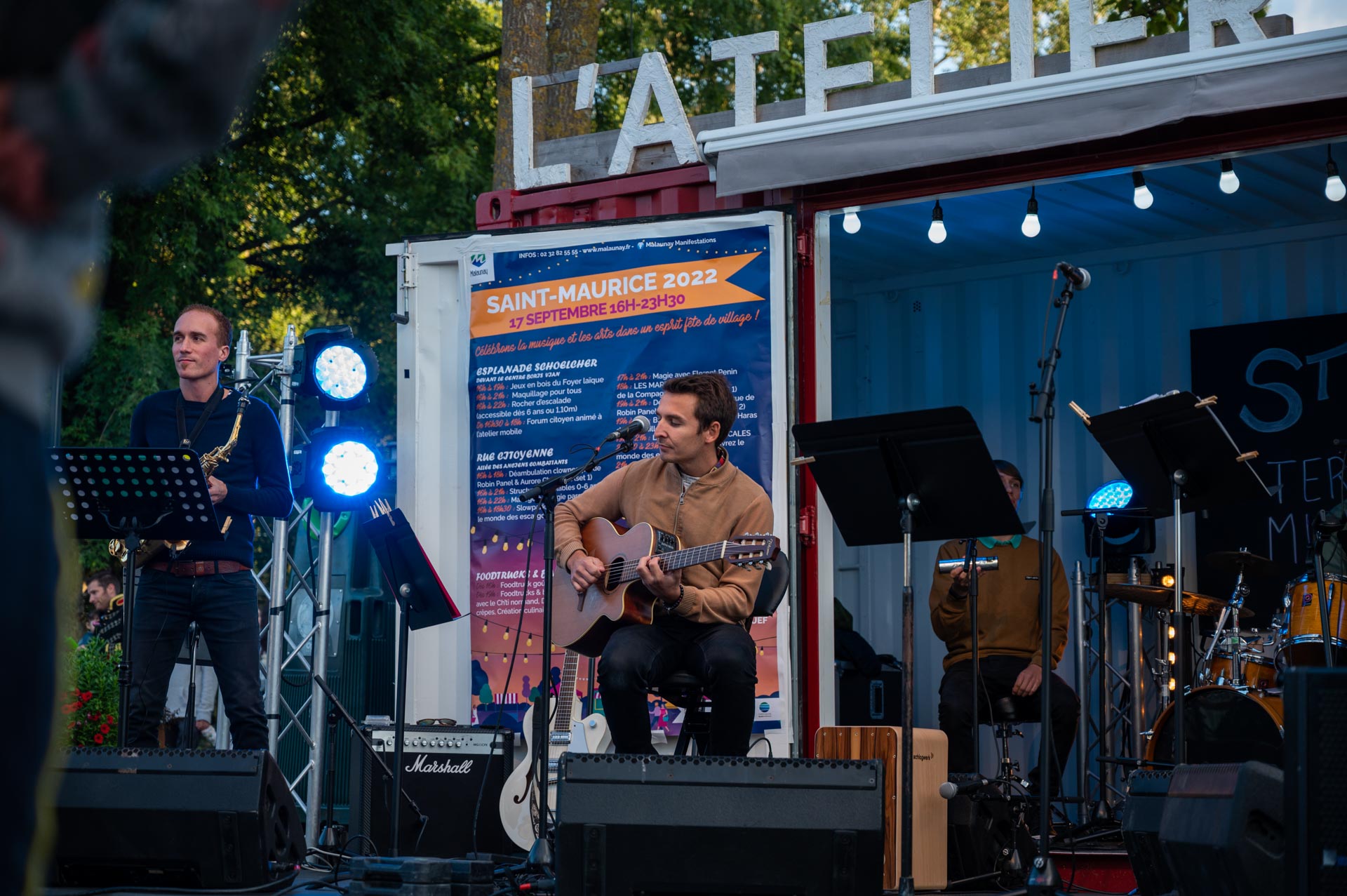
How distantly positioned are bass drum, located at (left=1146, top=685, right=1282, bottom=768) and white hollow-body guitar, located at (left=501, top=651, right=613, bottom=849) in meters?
2.49

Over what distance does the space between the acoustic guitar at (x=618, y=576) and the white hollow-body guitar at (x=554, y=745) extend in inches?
26.2

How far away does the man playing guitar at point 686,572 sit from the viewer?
15.6ft

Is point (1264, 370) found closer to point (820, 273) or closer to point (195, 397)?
point (820, 273)

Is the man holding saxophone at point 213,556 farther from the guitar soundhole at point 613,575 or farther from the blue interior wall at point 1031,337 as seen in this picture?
the blue interior wall at point 1031,337

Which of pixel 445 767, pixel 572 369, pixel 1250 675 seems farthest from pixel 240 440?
pixel 1250 675

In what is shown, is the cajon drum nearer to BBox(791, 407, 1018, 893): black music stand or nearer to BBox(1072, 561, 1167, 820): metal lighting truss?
BBox(791, 407, 1018, 893): black music stand

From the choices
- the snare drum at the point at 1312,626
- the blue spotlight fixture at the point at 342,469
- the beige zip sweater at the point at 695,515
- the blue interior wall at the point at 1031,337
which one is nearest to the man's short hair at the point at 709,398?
the beige zip sweater at the point at 695,515

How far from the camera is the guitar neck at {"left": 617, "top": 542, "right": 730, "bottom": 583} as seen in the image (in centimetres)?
476

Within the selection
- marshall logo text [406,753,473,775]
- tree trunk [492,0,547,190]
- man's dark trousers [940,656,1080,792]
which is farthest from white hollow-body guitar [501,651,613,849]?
tree trunk [492,0,547,190]

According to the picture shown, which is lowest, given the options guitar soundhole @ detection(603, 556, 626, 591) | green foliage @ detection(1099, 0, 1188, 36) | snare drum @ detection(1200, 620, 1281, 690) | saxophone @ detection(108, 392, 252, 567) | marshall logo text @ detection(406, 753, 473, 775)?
marshall logo text @ detection(406, 753, 473, 775)

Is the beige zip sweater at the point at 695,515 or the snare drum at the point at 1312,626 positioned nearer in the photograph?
the beige zip sweater at the point at 695,515

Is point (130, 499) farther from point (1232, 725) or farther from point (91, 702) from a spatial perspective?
point (1232, 725)

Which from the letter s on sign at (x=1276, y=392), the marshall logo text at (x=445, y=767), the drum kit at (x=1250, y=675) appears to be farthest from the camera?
the letter s on sign at (x=1276, y=392)

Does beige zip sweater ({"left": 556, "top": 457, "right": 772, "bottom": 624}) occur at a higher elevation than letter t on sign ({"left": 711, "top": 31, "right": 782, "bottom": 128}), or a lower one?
lower
